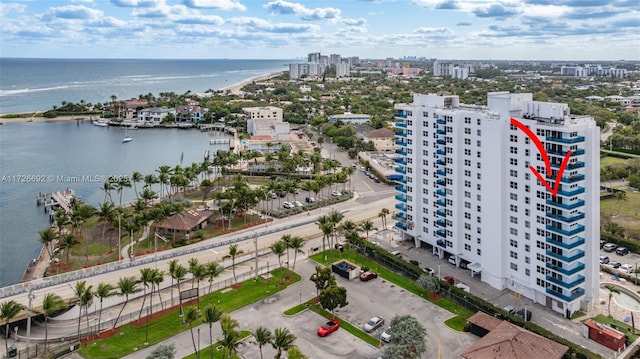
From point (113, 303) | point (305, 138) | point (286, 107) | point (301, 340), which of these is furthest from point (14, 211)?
point (286, 107)

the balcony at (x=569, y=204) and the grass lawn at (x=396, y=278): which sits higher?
the balcony at (x=569, y=204)

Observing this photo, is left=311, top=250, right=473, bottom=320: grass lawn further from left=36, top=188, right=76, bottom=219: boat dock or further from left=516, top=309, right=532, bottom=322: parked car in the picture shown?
left=36, top=188, right=76, bottom=219: boat dock

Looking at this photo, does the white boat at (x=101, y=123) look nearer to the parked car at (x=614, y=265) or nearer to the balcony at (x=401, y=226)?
the balcony at (x=401, y=226)

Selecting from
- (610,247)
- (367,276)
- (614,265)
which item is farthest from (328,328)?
(610,247)

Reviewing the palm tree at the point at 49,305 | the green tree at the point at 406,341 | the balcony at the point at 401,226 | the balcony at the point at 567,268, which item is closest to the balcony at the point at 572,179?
the balcony at the point at 567,268

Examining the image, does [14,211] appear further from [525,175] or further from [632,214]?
[632,214]

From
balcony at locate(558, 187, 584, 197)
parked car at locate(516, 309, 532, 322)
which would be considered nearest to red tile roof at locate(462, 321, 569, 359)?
parked car at locate(516, 309, 532, 322)
